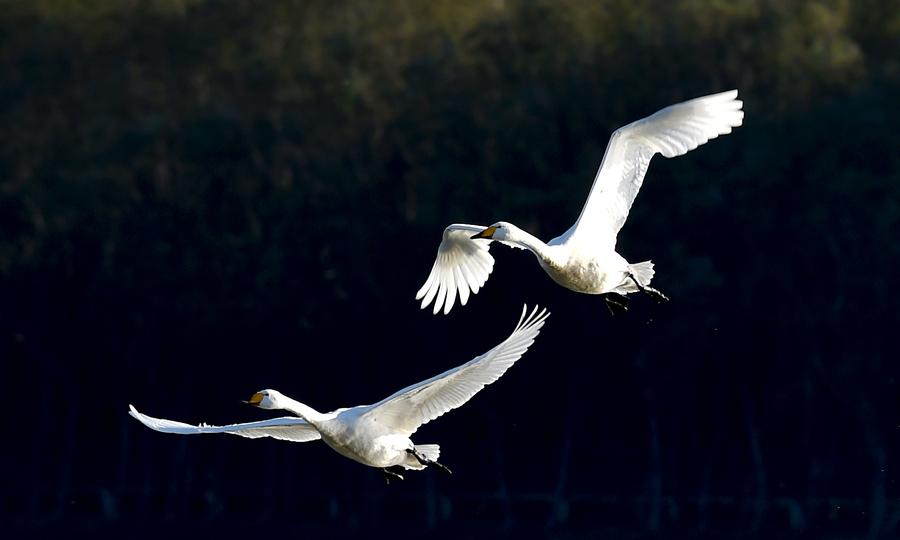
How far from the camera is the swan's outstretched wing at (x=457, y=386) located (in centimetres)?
1716

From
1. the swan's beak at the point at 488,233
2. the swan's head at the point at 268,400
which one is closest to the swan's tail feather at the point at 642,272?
the swan's beak at the point at 488,233

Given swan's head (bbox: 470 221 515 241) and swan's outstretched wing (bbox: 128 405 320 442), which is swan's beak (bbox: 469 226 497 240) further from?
swan's outstretched wing (bbox: 128 405 320 442)

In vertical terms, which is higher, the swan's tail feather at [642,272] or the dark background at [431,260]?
the dark background at [431,260]

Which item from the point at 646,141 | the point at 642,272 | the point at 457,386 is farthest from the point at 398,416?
the point at 646,141

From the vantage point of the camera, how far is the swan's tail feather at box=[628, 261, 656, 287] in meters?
18.4

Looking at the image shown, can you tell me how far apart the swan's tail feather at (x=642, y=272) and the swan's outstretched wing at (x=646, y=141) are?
0.35 metres

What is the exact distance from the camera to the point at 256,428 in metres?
17.8

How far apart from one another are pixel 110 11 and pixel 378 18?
5177 mm

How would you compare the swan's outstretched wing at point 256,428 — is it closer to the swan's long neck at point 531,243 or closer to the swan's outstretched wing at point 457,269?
the swan's outstretched wing at point 457,269

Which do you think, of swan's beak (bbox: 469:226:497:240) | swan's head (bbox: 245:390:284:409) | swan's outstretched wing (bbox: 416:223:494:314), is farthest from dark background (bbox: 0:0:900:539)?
swan's head (bbox: 245:390:284:409)

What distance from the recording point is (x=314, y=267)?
3819 cm

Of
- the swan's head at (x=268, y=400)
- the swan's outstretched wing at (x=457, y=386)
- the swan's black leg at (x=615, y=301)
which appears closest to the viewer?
the swan's outstretched wing at (x=457, y=386)

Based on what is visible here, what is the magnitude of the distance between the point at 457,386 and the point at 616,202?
82.0 inches

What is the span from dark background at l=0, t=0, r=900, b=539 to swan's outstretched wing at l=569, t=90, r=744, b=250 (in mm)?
16815
